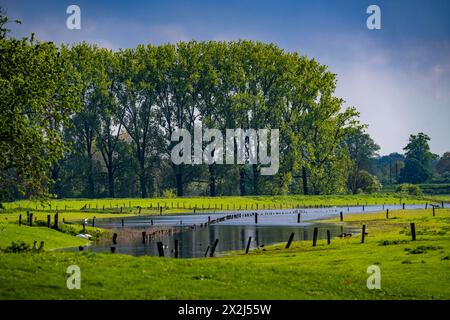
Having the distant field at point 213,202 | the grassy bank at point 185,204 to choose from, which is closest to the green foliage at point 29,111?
the grassy bank at point 185,204

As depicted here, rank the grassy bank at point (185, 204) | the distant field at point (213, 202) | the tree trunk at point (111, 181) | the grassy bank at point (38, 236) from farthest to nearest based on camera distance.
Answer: the tree trunk at point (111, 181) → the distant field at point (213, 202) → the grassy bank at point (185, 204) → the grassy bank at point (38, 236)

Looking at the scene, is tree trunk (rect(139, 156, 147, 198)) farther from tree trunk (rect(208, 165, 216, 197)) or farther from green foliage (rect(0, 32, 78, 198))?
green foliage (rect(0, 32, 78, 198))

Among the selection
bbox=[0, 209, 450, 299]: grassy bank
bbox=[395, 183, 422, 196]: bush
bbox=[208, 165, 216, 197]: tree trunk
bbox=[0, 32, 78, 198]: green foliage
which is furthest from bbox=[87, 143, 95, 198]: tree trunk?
bbox=[0, 209, 450, 299]: grassy bank

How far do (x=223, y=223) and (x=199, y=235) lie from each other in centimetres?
2251

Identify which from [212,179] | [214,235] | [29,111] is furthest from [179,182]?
[29,111]

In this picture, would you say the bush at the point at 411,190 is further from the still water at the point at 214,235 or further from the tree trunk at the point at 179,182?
the still water at the point at 214,235

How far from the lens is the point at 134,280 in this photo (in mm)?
30812

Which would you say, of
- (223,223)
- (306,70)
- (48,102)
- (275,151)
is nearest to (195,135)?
(275,151)

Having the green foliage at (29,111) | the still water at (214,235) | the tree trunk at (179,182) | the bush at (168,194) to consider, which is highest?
the green foliage at (29,111)

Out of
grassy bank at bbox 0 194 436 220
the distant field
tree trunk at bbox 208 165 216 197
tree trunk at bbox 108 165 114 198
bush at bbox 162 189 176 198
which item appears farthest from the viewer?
bush at bbox 162 189 176 198

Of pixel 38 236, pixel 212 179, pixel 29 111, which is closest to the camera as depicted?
pixel 29 111

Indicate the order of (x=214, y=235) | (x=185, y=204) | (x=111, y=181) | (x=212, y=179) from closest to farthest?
(x=214, y=235) → (x=185, y=204) → (x=111, y=181) → (x=212, y=179)

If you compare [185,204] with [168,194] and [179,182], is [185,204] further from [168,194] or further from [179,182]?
[168,194]
